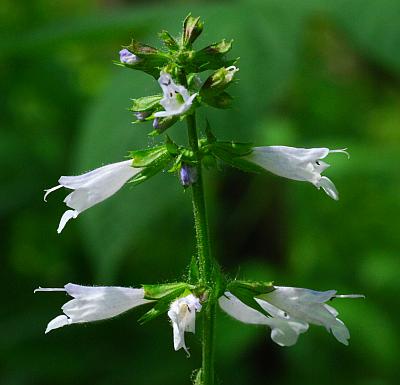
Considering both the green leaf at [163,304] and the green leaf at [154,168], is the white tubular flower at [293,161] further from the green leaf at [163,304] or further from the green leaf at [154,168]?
the green leaf at [163,304]

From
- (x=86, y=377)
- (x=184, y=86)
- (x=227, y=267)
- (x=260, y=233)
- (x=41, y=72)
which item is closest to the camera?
(x=184, y=86)

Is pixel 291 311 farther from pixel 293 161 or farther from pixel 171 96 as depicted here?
pixel 171 96

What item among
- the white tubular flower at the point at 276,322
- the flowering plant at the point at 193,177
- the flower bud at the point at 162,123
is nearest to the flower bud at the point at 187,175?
the flowering plant at the point at 193,177

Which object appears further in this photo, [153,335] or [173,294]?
[153,335]

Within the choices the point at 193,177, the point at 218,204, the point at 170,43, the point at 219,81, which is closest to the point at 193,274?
the point at 193,177

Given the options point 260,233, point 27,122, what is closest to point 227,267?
point 260,233

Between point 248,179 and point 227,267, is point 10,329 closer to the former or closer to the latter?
point 227,267
